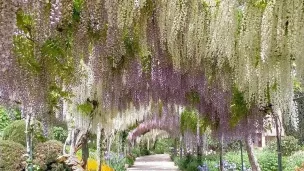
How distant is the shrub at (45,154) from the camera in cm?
913

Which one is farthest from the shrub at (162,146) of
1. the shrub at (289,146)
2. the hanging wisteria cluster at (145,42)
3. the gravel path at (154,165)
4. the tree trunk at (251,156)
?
the hanging wisteria cluster at (145,42)

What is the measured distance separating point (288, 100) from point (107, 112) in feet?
14.0

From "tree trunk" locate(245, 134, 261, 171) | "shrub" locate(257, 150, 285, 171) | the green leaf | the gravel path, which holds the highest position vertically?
the green leaf

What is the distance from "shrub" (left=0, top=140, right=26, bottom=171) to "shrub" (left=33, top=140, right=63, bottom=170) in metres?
0.38

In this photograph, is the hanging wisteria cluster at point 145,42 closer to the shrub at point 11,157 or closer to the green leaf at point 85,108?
the green leaf at point 85,108

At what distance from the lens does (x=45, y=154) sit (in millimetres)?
9328

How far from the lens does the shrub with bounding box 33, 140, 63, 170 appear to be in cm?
913

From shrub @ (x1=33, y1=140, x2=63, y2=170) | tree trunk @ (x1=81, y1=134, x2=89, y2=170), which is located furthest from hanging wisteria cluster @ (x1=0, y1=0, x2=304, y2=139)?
tree trunk @ (x1=81, y1=134, x2=89, y2=170)

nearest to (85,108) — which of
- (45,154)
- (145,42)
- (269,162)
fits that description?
(45,154)

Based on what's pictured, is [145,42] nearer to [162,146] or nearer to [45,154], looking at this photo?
[45,154]

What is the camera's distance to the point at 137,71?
6230mm

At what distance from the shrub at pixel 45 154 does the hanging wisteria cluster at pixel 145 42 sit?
135 inches

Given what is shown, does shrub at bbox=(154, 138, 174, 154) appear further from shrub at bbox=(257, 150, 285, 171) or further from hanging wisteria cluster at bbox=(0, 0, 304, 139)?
hanging wisteria cluster at bbox=(0, 0, 304, 139)

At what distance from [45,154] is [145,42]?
17.1ft
